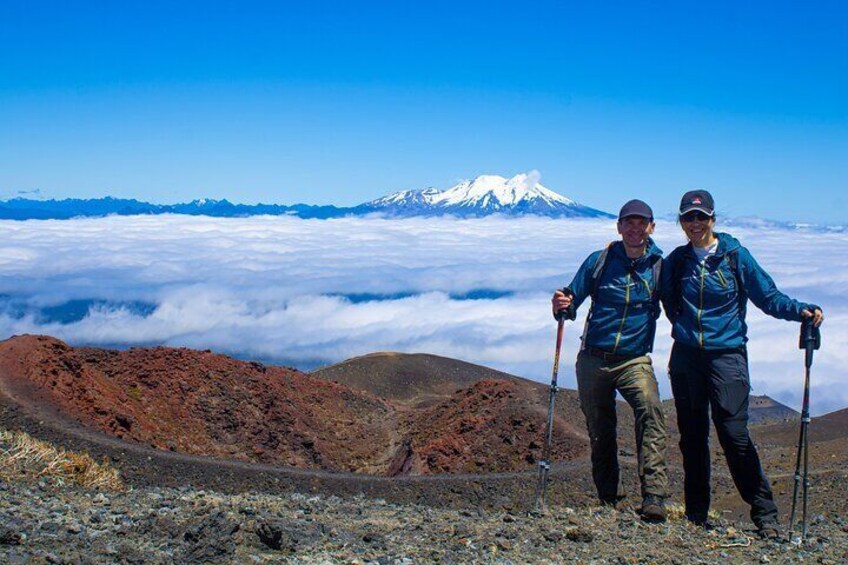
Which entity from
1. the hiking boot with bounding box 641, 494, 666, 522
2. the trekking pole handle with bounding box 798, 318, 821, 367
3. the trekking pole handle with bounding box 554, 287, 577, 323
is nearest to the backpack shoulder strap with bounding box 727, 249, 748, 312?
the trekking pole handle with bounding box 798, 318, 821, 367

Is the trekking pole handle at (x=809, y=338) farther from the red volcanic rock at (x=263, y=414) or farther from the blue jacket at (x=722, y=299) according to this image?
the red volcanic rock at (x=263, y=414)

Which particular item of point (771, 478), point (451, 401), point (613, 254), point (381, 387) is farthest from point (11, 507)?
point (381, 387)

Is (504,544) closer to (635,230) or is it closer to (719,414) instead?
(719,414)

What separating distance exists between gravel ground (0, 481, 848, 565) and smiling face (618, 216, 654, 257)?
2167mm

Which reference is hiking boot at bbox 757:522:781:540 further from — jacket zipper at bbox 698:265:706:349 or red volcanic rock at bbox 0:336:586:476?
red volcanic rock at bbox 0:336:586:476

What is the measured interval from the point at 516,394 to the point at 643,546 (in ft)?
57.2

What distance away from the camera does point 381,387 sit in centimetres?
3444

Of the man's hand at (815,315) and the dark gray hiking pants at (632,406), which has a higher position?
the man's hand at (815,315)

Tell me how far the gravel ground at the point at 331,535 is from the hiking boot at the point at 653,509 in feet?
0.25

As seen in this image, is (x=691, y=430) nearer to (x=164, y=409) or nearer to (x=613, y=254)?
(x=613, y=254)

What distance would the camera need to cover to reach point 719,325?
6254 millimetres

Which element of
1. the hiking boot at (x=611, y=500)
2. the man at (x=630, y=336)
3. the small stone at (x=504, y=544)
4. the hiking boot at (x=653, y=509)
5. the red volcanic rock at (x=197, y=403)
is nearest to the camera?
the small stone at (x=504, y=544)

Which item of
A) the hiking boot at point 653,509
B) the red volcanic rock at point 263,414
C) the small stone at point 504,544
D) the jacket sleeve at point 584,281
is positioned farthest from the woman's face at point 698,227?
the red volcanic rock at point 263,414

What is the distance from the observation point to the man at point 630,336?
6543 millimetres
